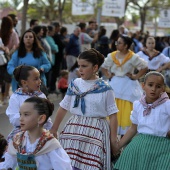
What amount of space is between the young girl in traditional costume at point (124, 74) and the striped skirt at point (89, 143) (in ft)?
7.92

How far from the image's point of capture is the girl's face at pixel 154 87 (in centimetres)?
534

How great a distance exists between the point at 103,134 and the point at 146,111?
595 mm

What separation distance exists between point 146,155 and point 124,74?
330 centimetres

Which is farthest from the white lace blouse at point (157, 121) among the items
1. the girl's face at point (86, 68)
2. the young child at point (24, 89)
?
the young child at point (24, 89)

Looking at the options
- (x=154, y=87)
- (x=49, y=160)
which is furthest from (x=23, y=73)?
(x=49, y=160)

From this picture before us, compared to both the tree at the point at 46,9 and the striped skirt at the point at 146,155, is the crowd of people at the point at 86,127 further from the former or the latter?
the tree at the point at 46,9

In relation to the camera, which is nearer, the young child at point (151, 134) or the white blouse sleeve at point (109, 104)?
the young child at point (151, 134)

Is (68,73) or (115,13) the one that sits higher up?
(115,13)

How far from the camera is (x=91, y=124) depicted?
568cm

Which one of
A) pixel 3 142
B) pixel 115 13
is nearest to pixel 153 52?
pixel 3 142

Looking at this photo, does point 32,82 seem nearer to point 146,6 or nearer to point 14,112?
point 14,112

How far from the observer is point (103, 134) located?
5688mm

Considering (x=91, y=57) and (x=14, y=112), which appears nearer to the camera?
(x=14, y=112)

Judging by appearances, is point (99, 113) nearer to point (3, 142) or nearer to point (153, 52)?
point (3, 142)
